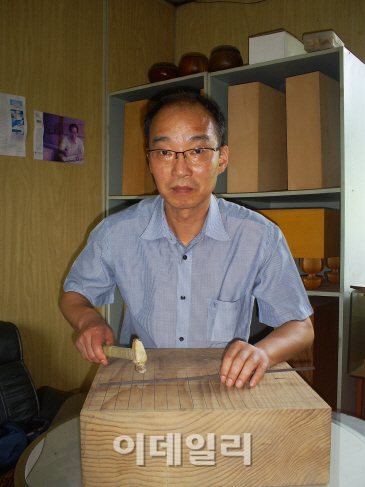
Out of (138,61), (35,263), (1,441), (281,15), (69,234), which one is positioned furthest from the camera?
(138,61)

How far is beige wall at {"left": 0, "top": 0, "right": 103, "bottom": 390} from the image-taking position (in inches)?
85.1

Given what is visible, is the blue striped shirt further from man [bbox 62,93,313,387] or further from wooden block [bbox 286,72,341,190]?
wooden block [bbox 286,72,341,190]

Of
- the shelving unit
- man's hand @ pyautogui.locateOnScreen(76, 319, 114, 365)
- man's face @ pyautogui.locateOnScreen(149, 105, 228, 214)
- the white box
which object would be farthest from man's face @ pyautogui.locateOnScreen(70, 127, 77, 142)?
man's hand @ pyautogui.locateOnScreen(76, 319, 114, 365)

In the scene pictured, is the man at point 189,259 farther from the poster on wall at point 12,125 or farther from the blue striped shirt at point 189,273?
the poster on wall at point 12,125

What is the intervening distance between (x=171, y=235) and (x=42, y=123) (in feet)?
4.22

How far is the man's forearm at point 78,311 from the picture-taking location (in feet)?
3.83

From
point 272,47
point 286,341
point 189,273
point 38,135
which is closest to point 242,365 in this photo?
point 286,341

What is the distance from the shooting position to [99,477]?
691 mm

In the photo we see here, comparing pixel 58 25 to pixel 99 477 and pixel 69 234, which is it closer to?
pixel 69 234

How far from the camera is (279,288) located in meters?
1.30

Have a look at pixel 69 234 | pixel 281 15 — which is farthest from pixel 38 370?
pixel 281 15

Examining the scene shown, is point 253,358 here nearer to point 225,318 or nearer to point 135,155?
point 225,318

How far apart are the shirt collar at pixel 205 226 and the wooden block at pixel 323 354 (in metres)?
0.69

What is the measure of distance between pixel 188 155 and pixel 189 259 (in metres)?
0.32
